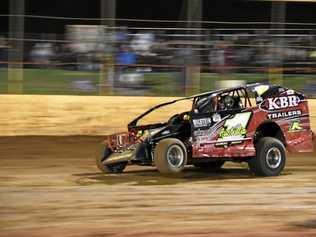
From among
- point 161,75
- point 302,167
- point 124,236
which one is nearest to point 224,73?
point 161,75

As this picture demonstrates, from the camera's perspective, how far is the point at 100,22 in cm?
2288

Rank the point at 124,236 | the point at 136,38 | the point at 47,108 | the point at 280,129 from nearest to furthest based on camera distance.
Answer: the point at 124,236 < the point at 280,129 < the point at 47,108 < the point at 136,38

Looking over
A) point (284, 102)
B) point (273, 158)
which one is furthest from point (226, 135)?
point (284, 102)

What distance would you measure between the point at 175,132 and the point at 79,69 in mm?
7514

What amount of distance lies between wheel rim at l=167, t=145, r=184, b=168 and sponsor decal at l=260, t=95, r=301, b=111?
1.73m

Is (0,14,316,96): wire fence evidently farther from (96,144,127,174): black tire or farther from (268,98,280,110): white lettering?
(268,98,280,110): white lettering

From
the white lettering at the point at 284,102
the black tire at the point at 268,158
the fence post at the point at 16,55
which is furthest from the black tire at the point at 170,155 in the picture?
the fence post at the point at 16,55

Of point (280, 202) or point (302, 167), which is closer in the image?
point (280, 202)

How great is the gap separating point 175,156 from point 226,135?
3.41 feet

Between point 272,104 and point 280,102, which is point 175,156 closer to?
point 272,104

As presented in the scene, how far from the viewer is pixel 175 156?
45.5 feet

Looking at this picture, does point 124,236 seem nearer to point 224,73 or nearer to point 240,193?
point 240,193

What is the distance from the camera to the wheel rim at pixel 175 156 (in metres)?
13.8

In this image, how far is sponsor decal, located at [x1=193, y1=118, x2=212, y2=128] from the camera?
14094 millimetres
